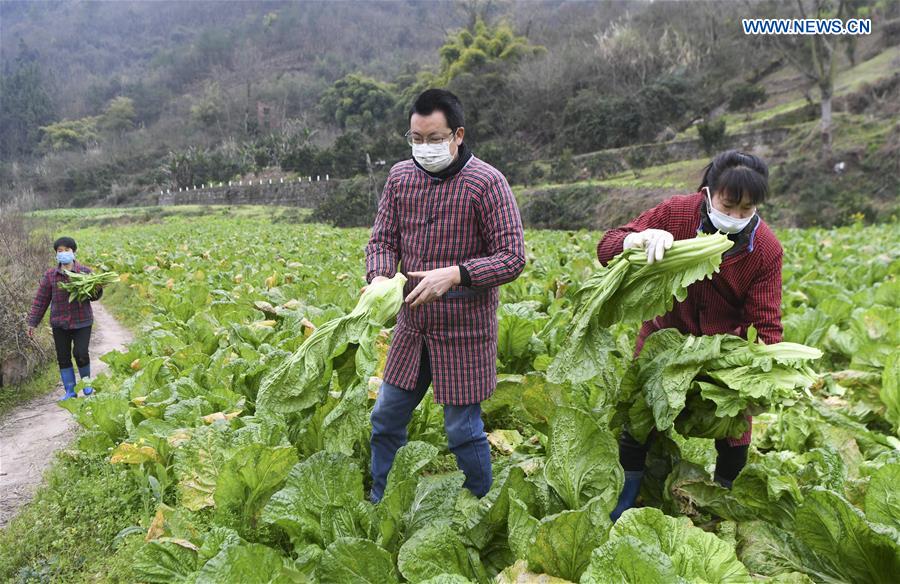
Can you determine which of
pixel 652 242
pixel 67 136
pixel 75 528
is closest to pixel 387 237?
pixel 652 242

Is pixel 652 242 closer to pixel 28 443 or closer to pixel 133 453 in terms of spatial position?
pixel 133 453

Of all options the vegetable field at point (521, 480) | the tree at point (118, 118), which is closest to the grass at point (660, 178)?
the vegetable field at point (521, 480)

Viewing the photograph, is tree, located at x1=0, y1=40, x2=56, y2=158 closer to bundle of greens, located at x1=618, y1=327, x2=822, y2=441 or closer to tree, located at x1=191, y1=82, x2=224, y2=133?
tree, located at x1=191, y1=82, x2=224, y2=133

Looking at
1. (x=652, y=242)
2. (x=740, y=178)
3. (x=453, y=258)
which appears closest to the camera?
(x=652, y=242)

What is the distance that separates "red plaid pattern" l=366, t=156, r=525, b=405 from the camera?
2.61 m

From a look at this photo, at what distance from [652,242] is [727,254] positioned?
51 centimetres

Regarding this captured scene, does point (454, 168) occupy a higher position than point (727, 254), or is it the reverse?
point (454, 168)

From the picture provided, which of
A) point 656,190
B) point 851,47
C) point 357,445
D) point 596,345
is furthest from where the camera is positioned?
point 851,47

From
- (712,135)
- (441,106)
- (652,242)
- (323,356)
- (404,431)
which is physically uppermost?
(712,135)

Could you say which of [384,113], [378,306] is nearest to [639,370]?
[378,306]

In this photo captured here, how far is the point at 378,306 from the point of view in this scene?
243 cm

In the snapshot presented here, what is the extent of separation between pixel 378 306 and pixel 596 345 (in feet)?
2.85

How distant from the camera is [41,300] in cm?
593

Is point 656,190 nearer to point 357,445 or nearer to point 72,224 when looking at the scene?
point 357,445
